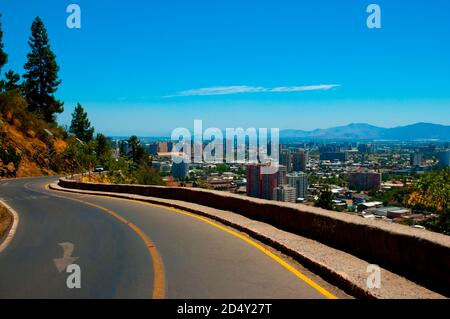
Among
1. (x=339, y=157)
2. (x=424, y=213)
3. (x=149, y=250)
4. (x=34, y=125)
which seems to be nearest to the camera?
(x=149, y=250)

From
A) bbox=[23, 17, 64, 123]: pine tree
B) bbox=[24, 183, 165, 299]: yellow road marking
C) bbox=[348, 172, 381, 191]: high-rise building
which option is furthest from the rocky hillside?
bbox=[24, 183, 165, 299]: yellow road marking

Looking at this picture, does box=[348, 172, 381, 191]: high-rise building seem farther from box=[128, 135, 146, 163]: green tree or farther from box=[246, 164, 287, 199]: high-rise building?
box=[128, 135, 146, 163]: green tree

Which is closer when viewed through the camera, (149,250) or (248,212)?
(149,250)

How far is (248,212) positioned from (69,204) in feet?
36.5

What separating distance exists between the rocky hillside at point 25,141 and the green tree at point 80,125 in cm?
2694

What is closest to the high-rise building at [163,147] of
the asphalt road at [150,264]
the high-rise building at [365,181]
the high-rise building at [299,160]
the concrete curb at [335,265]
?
the high-rise building at [299,160]

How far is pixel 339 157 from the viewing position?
121625 millimetres

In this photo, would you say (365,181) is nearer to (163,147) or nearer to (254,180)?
(254,180)

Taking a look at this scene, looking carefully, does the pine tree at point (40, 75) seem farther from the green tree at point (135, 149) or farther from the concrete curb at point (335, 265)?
the concrete curb at point (335, 265)

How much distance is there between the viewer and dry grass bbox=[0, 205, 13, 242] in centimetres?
1479

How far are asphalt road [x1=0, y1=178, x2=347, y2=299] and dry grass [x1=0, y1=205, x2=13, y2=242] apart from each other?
462 mm

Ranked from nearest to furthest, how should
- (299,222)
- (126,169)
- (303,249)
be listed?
(303,249) < (299,222) < (126,169)
